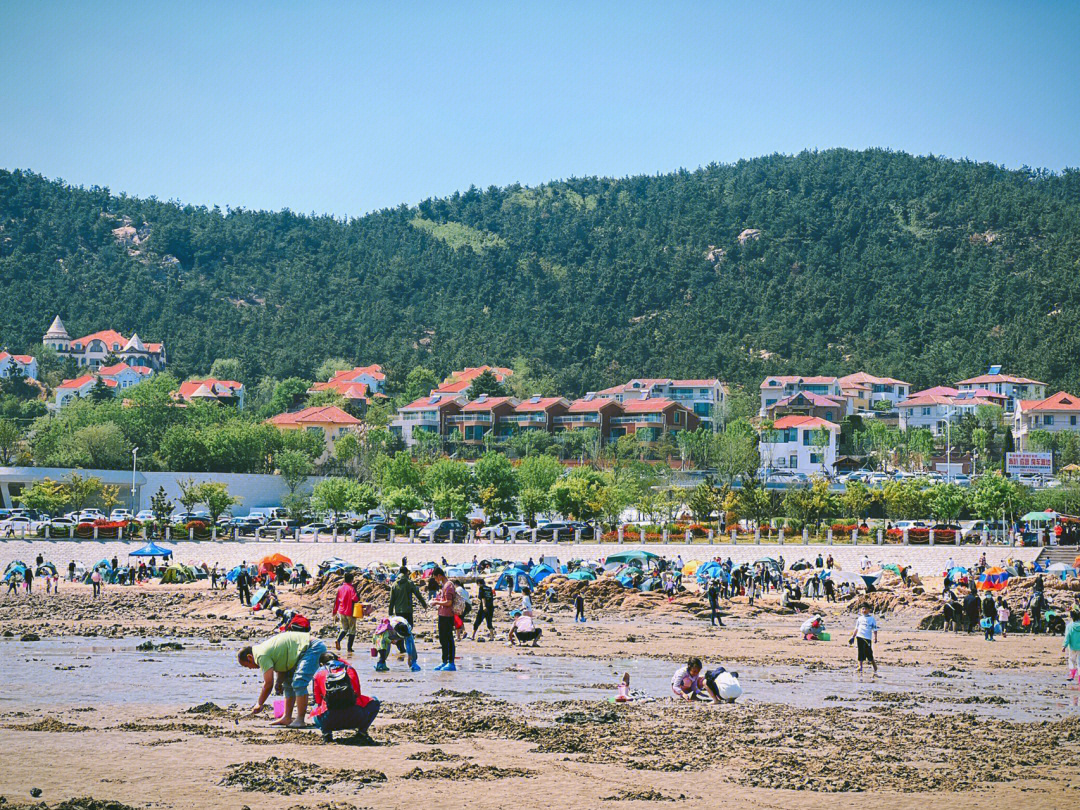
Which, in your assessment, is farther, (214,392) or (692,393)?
(214,392)

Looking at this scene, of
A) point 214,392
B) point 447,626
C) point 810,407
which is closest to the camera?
point 447,626

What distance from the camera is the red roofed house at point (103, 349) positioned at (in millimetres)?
159625

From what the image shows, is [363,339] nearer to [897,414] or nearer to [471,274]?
[471,274]

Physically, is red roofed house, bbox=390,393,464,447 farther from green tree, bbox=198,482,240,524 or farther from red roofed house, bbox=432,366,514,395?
green tree, bbox=198,482,240,524

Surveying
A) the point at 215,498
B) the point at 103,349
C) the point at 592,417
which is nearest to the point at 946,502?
the point at 215,498

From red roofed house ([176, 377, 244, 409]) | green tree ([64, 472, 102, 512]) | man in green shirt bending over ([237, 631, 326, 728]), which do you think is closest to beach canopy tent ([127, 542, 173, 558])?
green tree ([64, 472, 102, 512])

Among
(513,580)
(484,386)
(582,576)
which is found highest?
(484,386)

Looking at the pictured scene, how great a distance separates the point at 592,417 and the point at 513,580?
240 feet

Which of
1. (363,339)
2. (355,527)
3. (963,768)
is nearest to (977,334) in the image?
(363,339)

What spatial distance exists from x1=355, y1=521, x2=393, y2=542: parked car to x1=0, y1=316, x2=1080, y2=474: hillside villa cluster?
4105cm

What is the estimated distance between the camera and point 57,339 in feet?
535

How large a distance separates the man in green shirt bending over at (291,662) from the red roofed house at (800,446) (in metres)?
85.4

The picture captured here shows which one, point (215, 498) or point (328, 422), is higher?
point (328, 422)

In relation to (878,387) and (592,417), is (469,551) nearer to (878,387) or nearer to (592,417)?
(592,417)
